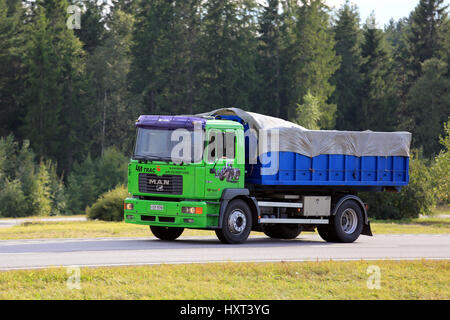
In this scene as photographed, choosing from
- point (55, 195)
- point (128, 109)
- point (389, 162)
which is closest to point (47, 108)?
point (128, 109)

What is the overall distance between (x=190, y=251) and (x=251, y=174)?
349 cm

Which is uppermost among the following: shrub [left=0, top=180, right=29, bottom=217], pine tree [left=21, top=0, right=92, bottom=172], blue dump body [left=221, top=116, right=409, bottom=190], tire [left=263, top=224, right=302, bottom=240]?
pine tree [left=21, top=0, right=92, bottom=172]

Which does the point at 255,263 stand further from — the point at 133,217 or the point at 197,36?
the point at 197,36

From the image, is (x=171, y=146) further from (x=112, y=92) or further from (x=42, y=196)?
(x=112, y=92)

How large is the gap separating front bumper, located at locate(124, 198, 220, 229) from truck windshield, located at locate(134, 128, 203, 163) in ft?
3.47

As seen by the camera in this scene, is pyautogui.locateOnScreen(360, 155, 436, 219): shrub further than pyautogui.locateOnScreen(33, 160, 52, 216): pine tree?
No

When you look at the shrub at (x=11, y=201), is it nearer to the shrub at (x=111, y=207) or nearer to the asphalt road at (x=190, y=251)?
the shrub at (x=111, y=207)

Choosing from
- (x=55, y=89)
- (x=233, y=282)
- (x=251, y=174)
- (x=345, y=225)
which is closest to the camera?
(x=233, y=282)

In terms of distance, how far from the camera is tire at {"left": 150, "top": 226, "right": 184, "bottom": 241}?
21.6m

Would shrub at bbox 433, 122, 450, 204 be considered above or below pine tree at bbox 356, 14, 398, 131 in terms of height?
below

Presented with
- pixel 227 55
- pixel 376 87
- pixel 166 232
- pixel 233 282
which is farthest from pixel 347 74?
pixel 233 282

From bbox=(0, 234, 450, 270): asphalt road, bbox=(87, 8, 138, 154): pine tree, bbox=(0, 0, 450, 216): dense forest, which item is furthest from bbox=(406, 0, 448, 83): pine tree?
bbox=(0, 234, 450, 270): asphalt road

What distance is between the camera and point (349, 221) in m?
22.8

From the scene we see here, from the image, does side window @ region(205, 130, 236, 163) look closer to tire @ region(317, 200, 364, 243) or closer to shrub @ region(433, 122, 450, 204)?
tire @ region(317, 200, 364, 243)
